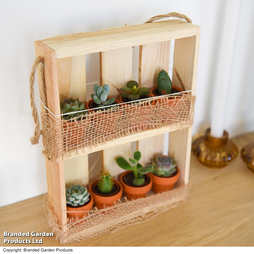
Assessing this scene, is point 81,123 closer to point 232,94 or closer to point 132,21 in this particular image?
point 132,21

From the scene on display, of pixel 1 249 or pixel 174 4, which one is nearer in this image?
pixel 1 249

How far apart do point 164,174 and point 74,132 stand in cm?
36

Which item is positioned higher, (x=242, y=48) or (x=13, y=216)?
(x=242, y=48)

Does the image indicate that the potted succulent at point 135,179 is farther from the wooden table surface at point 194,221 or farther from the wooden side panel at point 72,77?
the wooden side panel at point 72,77

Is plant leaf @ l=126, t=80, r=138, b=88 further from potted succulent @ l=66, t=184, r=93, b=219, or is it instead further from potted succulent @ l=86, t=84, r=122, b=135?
potted succulent @ l=66, t=184, r=93, b=219

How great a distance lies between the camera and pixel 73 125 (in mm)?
793

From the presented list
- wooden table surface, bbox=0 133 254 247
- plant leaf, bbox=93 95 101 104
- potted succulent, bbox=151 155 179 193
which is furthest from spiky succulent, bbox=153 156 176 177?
plant leaf, bbox=93 95 101 104

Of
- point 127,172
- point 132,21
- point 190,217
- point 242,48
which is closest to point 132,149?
point 127,172

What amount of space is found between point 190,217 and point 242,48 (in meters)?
0.60

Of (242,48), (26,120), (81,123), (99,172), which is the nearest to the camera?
(81,123)

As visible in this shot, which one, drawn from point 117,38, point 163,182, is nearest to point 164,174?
point 163,182

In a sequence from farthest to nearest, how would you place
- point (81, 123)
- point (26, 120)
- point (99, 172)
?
point (99, 172)
point (26, 120)
point (81, 123)

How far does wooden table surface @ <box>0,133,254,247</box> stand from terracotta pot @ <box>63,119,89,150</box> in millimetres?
278

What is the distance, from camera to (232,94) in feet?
4.28
